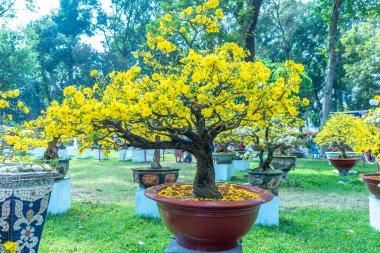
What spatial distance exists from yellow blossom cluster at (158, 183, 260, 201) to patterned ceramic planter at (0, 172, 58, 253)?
96 centimetres

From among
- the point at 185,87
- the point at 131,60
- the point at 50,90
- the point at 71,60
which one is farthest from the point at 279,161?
the point at 50,90

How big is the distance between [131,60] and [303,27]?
41.8 ft

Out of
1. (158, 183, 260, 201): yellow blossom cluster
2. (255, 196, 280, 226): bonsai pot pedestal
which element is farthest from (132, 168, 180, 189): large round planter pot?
(158, 183, 260, 201): yellow blossom cluster

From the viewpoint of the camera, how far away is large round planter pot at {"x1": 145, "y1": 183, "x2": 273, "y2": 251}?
2221mm

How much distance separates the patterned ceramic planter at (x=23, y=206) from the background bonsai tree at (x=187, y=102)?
1.36 feet

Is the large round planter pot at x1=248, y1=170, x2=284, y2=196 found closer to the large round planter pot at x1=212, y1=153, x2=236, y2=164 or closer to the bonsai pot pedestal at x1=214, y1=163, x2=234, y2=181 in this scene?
the bonsai pot pedestal at x1=214, y1=163, x2=234, y2=181

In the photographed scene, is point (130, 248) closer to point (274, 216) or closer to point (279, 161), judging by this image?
point (274, 216)

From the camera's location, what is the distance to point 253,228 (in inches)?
162

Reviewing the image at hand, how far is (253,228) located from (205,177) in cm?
182

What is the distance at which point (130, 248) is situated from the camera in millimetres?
3352

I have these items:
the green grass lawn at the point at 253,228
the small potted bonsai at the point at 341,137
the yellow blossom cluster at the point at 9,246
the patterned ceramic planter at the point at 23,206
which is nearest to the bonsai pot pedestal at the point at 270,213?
the green grass lawn at the point at 253,228

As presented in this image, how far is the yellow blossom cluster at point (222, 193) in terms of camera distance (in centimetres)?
263

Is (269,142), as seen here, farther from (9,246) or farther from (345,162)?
(9,246)

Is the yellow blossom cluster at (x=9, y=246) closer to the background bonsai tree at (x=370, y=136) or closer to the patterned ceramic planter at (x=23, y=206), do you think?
the patterned ceramic planter at (x=23, y=206)
